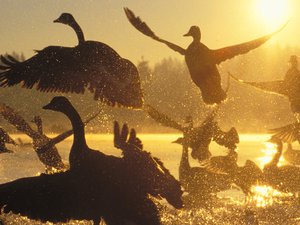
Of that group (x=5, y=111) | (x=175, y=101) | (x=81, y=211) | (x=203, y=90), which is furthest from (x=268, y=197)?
(x=175, y=101)

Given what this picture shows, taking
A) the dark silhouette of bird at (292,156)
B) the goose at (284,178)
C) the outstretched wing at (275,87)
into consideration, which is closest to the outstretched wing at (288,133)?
the goose at (284,178)

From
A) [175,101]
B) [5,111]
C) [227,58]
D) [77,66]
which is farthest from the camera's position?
[175,101]

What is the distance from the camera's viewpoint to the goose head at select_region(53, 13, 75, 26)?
13548 millimetres

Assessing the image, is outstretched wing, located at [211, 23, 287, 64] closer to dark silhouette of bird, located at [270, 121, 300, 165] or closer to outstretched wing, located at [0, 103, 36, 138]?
dark silhouette of bird, located at [270, 121, 300, 165]

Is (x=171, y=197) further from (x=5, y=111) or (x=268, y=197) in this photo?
(x=268, y=197)

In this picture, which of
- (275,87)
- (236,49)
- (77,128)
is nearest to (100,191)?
(77,128)

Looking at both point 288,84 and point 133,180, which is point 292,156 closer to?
point 288,84

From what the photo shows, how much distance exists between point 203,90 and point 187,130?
2.13 meters

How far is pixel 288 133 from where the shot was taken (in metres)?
16.5

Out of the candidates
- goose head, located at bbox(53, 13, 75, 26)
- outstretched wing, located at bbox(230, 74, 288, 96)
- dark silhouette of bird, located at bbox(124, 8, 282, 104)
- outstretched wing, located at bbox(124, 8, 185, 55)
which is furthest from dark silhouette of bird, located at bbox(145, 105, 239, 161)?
goose head, located at bbox(53, 13, 75, 26)

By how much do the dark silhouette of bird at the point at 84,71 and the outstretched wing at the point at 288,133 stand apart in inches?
184

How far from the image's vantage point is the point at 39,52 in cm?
1282

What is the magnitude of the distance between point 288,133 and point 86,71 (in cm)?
555

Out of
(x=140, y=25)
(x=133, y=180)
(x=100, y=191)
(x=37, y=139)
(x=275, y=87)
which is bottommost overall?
(x=100, y=191)
